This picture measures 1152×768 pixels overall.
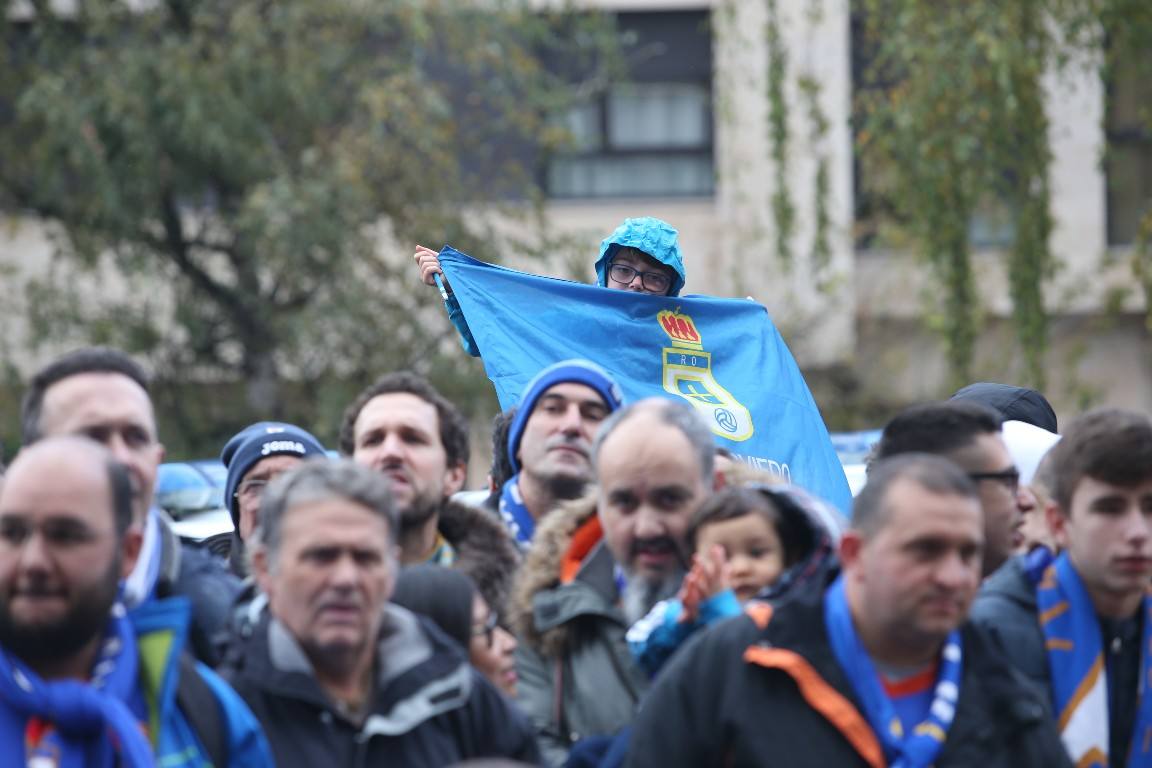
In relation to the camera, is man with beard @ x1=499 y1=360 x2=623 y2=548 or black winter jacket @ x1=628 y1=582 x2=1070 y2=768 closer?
black winter jacket @ x1=628 y1=582 x2=1070 y2=768

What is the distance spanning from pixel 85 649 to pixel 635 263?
150 inches

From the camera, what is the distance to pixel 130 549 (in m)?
4.32

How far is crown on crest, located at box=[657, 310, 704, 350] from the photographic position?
7836mm

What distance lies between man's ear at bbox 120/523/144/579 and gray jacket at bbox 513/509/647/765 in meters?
1.05

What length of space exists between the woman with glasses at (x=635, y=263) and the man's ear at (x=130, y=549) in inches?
126

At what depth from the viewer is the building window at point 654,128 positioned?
768 inches

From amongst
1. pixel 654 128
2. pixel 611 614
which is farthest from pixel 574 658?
pixel 654 128

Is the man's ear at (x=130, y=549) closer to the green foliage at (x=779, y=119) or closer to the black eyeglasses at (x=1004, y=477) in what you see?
the black eyeglasses at (x=1004, y=477)

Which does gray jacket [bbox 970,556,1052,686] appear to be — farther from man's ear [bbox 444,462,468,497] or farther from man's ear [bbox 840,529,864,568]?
man's ear [bbox 444,462,468,497]

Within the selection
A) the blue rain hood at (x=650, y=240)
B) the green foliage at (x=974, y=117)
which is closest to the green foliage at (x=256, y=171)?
the green foliage at (x=974, y=117)

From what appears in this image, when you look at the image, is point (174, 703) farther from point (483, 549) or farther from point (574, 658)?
point (483, 549)

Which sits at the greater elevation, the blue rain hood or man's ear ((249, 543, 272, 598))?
the blue rain hood

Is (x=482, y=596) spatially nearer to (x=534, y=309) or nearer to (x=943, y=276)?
(x=534, y=309)

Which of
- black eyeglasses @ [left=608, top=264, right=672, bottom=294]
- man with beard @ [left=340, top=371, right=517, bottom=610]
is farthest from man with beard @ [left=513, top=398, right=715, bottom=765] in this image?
black eyeglasses @ [left=608, top=264, right=672, bottom=294]
